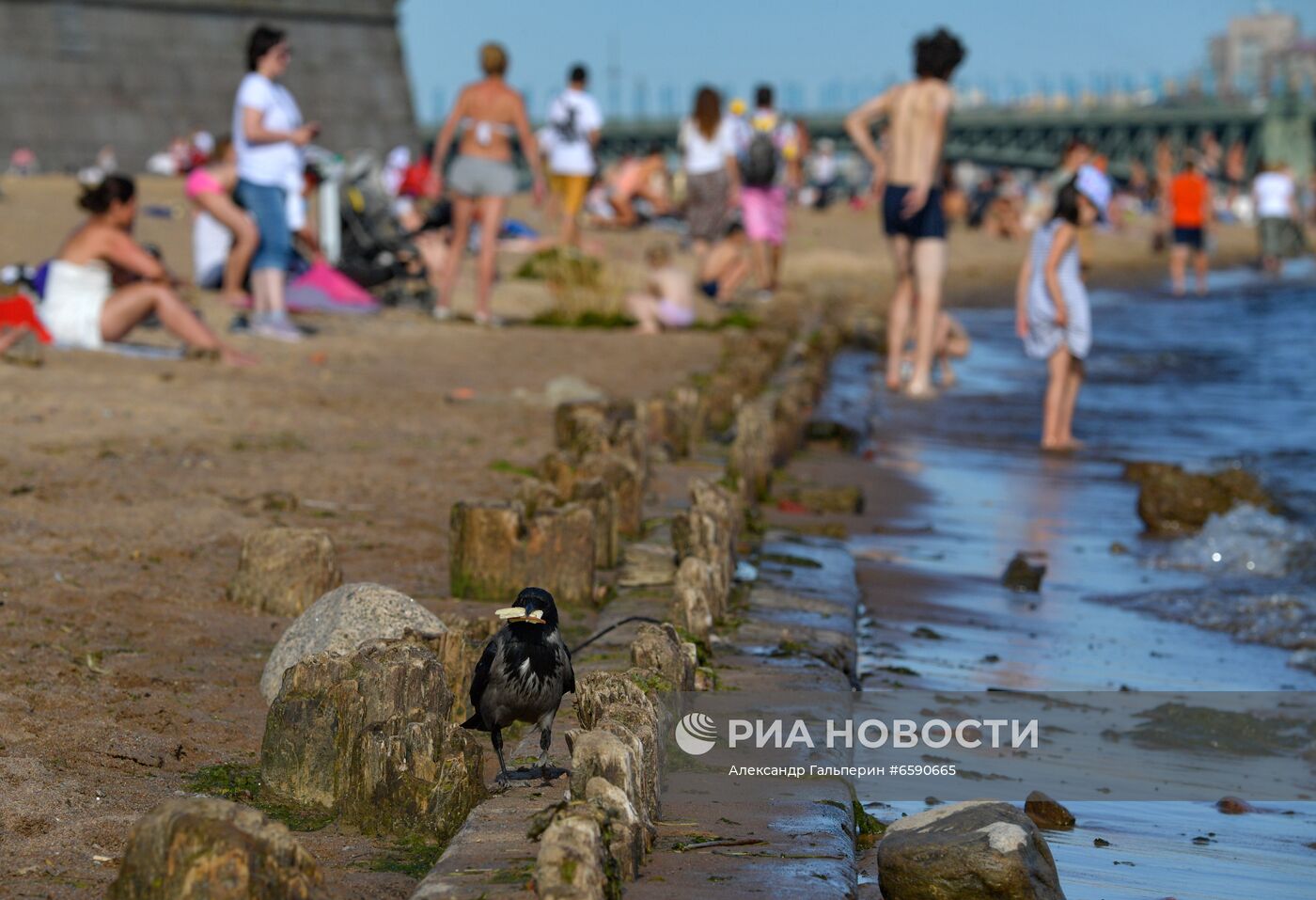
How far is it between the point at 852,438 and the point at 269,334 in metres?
4.40

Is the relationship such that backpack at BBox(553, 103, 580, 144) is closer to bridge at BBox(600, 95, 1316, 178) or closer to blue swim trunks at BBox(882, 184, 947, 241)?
blue swim trunks at BBox(882, 184, 947, 241)

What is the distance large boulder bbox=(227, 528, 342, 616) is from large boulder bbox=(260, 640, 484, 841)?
1.41 metres

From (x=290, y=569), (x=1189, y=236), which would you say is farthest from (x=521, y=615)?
(x=1189, y=236)

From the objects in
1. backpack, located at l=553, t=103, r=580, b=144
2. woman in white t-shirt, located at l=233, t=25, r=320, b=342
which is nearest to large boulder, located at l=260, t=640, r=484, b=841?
woman in white t-shirt, located at l=233, t=25, r=320, b=342

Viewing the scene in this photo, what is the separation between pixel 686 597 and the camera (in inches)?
195

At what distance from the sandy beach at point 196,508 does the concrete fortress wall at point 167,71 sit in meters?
14.4

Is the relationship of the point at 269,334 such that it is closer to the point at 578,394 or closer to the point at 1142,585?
the point at 578,394

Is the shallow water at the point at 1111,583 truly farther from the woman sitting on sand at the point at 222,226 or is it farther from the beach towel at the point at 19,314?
the beach towel at the point at 19,314

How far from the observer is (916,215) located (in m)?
11.7

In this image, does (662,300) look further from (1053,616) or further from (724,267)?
(1053,616)

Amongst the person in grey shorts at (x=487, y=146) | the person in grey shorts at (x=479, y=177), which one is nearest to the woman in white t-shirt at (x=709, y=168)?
the person in grey shorts at (x=487, y=146)

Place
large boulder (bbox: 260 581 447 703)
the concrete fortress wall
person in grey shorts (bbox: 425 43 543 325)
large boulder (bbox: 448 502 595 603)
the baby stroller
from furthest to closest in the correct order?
1. the concrete fortress wall
2. the baby stroller
3. person in grey shorts (bbox: 425 43 543 325)
4. large boulder (bbox: 448 502 595 603)
5. large boulder (bbox: 260 581 447 703)

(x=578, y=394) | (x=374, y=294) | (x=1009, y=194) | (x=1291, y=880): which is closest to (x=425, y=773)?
(x=1291, y=880)

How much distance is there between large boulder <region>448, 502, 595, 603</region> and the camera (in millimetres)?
5602
